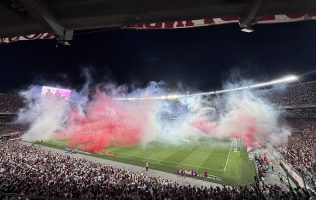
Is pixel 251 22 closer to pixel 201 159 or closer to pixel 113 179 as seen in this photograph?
pixel 113 179

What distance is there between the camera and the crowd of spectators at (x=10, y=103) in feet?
216

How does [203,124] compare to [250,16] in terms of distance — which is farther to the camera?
[203,124]

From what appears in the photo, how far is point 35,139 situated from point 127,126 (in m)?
Answer: 23.6

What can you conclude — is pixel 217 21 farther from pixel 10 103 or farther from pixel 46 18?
pixel 10 103

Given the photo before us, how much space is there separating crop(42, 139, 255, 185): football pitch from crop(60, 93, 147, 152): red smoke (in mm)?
3779

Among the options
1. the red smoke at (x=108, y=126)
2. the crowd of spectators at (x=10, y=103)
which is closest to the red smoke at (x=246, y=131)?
the red smoke at (x=108, y=126)

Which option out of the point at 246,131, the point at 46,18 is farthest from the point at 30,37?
the point at 246,131

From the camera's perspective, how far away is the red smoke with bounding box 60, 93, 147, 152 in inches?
1788

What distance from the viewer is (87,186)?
16281 mm

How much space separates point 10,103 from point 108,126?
42.3 meters

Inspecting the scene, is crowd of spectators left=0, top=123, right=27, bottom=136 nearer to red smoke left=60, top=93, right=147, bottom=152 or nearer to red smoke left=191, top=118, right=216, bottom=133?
red smoke left=60, top=93, right=147, bottom=152

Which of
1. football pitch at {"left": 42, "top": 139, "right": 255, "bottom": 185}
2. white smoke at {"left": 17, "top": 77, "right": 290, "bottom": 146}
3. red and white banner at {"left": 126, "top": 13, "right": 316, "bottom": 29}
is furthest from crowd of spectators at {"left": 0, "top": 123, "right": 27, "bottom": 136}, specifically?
red and white banner at {"left": 126, "top": 13, "right": 316, "bottom": 29}

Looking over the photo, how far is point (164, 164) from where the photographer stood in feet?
100

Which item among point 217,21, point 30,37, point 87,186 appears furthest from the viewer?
point 87,186
